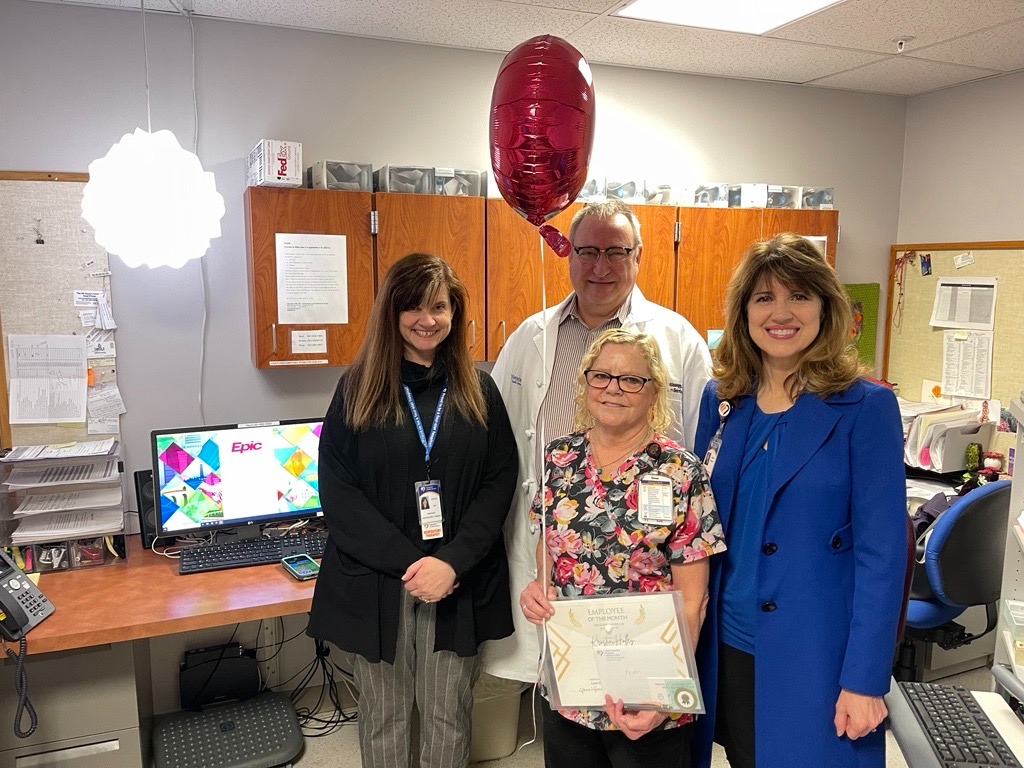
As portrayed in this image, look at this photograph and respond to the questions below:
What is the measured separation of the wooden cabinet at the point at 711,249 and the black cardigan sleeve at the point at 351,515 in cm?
171

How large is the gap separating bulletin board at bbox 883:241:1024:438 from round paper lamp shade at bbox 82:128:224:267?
3241 mm

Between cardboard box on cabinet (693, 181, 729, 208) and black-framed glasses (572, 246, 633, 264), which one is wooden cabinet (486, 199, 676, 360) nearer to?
cardboard box on cabinet (693, 181, 729, 208)

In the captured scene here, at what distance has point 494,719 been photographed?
2.58 m

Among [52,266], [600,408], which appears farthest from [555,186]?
[52,266]

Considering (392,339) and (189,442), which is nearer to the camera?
(392,339)

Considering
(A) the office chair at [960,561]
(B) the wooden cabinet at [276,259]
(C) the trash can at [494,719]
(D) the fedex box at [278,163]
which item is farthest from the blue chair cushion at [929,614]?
(D) the fedex box at [278,163]

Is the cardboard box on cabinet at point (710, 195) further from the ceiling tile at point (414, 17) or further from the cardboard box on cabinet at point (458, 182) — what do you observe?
the cardboard box on cabinet at point (458, 182)

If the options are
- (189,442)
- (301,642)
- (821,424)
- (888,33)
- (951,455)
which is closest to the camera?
(821,424)

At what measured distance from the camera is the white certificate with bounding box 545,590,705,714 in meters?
1.39

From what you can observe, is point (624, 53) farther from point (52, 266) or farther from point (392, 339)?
point (52, 266)

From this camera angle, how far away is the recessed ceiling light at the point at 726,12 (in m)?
2.45

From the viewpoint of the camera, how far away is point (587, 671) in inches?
56.0

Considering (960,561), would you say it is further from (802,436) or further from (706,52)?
(706,52)

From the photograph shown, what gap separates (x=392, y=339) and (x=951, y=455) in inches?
107
